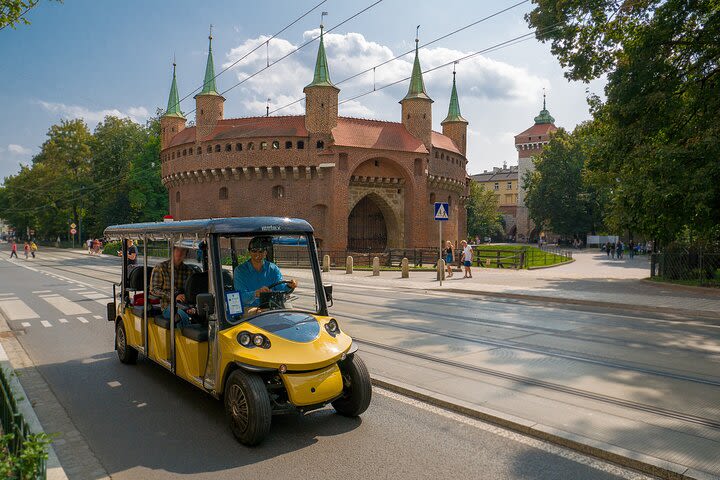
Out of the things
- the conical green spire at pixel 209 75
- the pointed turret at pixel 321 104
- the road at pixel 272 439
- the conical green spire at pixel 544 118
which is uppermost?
the conical green spire at pixel 544 118

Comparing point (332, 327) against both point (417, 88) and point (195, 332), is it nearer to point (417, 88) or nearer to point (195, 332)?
point (195, 332)

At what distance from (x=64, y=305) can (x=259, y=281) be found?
421 inches

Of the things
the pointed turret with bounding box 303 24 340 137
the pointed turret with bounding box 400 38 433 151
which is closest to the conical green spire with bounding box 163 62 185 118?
the pointed turret with bounding box 303 24 340 137

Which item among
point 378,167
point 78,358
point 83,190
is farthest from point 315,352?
point 83,190

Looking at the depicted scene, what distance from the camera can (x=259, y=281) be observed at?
568 cm

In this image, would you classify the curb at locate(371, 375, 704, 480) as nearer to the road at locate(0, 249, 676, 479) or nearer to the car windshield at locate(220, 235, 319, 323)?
the road at locate(0, 249, 676, 479)

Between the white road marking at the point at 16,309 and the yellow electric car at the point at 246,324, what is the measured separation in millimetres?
7028

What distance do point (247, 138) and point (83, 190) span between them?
113 feet

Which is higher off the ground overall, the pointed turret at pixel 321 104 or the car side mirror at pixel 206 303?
the pointed turret at pixel 321 104

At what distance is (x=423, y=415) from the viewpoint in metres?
5.34

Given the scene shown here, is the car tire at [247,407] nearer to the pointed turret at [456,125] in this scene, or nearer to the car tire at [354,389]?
the car tire at [354,389]

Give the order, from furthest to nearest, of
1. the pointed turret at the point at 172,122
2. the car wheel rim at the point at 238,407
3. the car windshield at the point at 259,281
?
1. the pointed turret at the point at 172,122
2. the car windshield at the point at 259,281
3. the car wheel rim at the point at 238,407

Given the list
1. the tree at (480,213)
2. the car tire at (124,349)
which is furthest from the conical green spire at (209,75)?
the tree at (480,213)

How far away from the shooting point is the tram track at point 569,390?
514 centimetres
